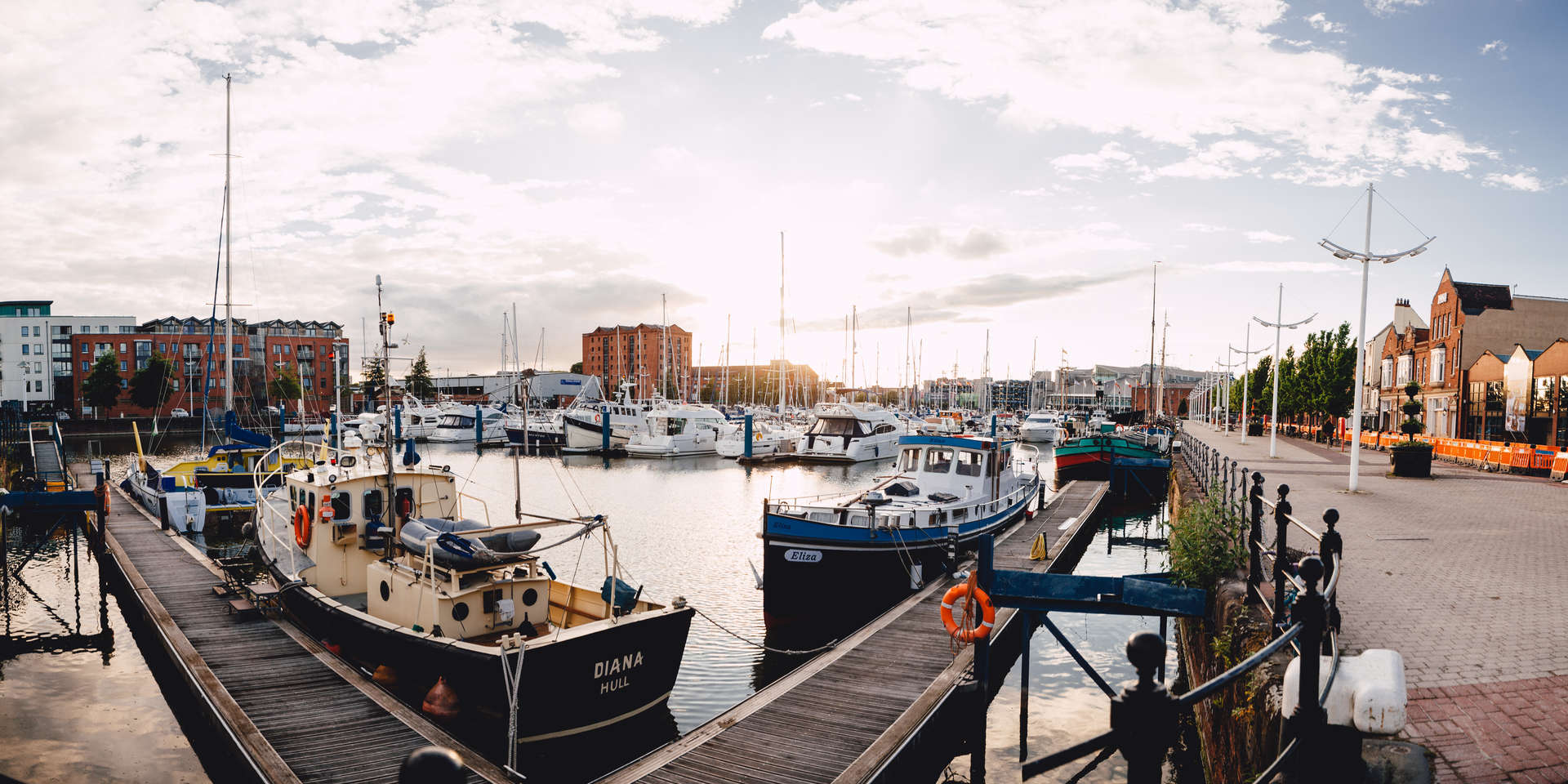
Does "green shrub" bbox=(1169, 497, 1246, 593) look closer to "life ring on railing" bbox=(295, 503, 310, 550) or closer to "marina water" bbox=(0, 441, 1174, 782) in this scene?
"marina water" bbox=(0, 441, 1174, 782)

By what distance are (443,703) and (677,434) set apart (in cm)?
5402

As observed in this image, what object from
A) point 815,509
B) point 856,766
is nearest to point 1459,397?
point 815,509

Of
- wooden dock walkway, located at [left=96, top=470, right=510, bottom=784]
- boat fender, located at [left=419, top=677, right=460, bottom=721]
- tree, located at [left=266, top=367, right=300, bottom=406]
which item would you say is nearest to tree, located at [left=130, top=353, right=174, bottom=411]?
tree, located at [left=266, top=367, right=300, bottom=406]

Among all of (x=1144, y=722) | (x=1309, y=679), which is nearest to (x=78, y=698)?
(x=1144, y=722)

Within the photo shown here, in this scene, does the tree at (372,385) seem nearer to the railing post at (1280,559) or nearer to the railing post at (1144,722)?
the railing post at (1280,559)

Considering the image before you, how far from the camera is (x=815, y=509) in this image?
59.9 ft

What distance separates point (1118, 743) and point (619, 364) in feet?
611

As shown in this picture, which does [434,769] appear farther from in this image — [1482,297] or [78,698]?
[1482,297]

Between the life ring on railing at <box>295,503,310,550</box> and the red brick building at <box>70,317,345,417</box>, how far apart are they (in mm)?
92388

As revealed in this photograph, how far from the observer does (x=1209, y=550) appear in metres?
12.9

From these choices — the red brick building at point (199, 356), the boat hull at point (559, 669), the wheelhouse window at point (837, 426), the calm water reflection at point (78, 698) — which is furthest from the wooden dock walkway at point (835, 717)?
the red brick building at point (199, 356)

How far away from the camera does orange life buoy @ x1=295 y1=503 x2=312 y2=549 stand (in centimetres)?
1518

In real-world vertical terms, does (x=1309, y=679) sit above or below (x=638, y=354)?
below

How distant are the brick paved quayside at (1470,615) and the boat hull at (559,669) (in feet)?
28.6
